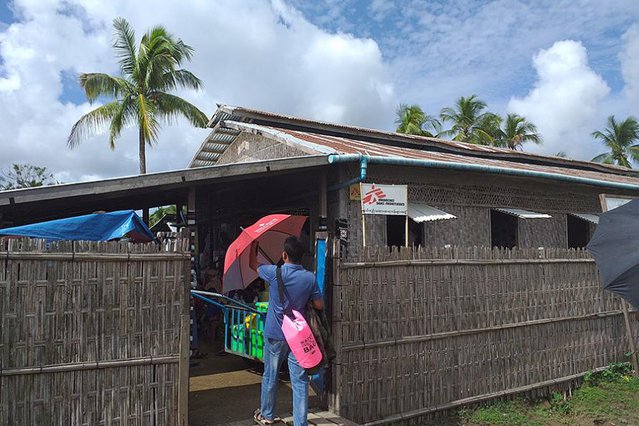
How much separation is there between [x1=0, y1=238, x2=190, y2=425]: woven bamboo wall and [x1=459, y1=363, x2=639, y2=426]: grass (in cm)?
348

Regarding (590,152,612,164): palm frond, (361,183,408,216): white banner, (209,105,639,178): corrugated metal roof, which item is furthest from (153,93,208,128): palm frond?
(590,152,612,164): palm frond

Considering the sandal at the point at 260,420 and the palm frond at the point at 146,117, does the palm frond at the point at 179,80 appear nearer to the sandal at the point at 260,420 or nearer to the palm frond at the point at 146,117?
the palm frond at the point at 146,117

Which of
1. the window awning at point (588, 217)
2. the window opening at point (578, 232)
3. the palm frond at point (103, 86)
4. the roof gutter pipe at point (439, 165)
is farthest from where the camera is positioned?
the palm frond at point (103, 86)

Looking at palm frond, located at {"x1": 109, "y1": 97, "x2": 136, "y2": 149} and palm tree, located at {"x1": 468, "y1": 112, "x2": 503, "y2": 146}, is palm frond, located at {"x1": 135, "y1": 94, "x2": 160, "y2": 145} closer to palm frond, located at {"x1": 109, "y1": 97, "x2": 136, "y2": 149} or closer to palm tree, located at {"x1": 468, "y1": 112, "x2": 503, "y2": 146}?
palm frond, located at {"x1": 109, "y1": 97, "x2": 136, "y2": 149}

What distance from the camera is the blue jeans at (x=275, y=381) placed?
180 inches

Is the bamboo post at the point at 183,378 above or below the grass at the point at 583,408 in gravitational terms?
above

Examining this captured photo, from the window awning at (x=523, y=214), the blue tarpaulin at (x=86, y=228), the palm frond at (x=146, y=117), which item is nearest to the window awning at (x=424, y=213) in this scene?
the window awning at (x=523, y=214)

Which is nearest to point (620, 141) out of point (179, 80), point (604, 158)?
point (604, 158)

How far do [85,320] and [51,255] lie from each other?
0.58 meters

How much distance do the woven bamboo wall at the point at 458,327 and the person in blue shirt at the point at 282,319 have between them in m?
0.64

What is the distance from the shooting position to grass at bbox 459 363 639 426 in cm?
615

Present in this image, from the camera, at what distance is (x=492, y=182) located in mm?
9297

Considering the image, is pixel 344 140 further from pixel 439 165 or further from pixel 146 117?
pixel 146 117

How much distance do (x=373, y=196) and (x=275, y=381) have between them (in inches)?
105
